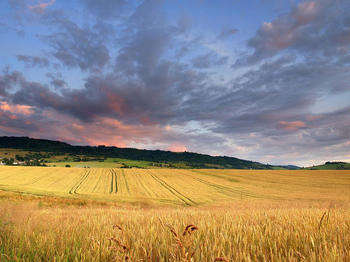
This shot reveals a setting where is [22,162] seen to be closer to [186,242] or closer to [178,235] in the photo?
[178,235]

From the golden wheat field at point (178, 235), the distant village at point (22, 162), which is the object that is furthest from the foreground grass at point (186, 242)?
the distant village at point (22, 162)

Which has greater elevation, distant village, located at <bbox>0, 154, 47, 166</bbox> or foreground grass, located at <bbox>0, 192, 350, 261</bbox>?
foreground grass, located at <bbox>0, 192, 350, 261</bbox>

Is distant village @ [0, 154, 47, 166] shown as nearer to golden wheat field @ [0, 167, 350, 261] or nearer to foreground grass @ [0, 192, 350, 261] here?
golden wheat field @ [0, 167, 350, 261]

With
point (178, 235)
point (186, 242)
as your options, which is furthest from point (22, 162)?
point (186, 242)

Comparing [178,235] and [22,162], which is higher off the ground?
[178,235]

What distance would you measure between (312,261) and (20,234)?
364cm

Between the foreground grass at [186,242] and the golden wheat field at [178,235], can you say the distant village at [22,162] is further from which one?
the foreground grass at [186,242]

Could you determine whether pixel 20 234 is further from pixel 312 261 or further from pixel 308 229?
pixel 308 229

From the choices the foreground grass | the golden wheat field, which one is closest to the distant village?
the golden wheat field

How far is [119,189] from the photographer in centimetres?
6188

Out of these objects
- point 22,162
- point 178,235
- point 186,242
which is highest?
point 186,242

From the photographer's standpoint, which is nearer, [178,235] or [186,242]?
[186,242]

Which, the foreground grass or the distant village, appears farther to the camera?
the distant village

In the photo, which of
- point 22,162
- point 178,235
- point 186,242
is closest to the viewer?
point 186,242
